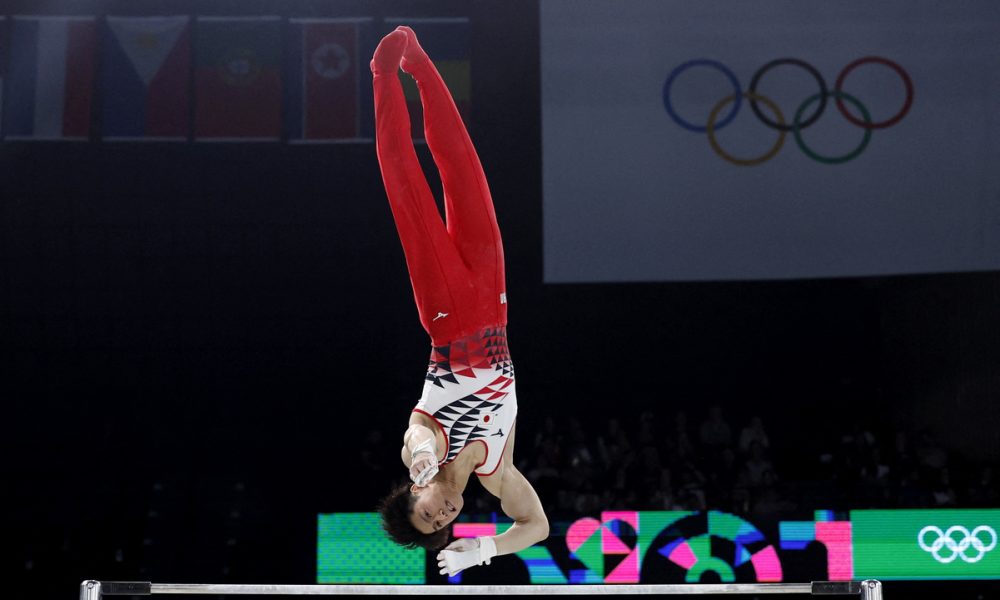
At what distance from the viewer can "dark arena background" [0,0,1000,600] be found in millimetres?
8594

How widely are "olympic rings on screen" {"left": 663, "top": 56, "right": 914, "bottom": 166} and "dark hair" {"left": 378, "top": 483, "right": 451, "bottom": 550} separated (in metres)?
5.91

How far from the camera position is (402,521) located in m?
3.61

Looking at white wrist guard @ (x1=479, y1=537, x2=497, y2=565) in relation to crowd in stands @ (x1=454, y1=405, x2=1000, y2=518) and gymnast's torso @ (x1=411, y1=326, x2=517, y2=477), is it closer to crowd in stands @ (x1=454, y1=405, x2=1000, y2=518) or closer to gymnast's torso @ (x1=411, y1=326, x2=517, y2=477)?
gymnast's torso @ (x1=411, y1=326, x2=517, y2=477)

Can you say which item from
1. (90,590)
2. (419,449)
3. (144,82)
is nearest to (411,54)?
(419,449)

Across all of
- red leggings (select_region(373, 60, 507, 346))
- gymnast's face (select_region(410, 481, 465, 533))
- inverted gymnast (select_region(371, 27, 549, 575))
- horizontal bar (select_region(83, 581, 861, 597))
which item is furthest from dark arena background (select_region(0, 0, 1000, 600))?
gymnast's face (select_region(410, 481, 465, 533))

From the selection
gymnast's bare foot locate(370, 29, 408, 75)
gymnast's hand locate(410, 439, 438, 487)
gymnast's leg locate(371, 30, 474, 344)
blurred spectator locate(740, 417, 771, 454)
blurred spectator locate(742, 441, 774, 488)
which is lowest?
gymnast's hand locate(410, 439, 438, 487)

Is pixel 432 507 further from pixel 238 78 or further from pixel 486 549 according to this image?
pixel 238 78

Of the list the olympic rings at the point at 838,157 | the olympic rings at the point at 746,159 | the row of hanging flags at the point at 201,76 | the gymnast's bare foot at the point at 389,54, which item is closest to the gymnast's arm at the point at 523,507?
the gymnast's bare foot at the point at 389,54

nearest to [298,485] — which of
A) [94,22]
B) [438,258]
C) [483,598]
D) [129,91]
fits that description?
[483,598]

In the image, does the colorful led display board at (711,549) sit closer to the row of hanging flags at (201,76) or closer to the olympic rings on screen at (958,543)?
the olympic rings on screen at (958,543)

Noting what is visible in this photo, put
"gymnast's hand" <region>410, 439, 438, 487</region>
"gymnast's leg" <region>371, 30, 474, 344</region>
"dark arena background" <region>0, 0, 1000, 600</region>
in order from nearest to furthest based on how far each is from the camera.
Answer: "gymnast's hand" <region>410, 439, 438, 487</region> < "gymnast's leg" <region>371, 30, 474, 344</region> < "dark arena background" <region>0, 0, 1000, 600</region>

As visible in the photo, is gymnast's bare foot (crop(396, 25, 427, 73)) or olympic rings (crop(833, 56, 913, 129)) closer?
gymnast's bare foot (crop(396, 25, 427, 73))

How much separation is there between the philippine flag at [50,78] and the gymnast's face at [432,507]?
6.67 meters

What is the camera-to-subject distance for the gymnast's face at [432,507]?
11.8ft
